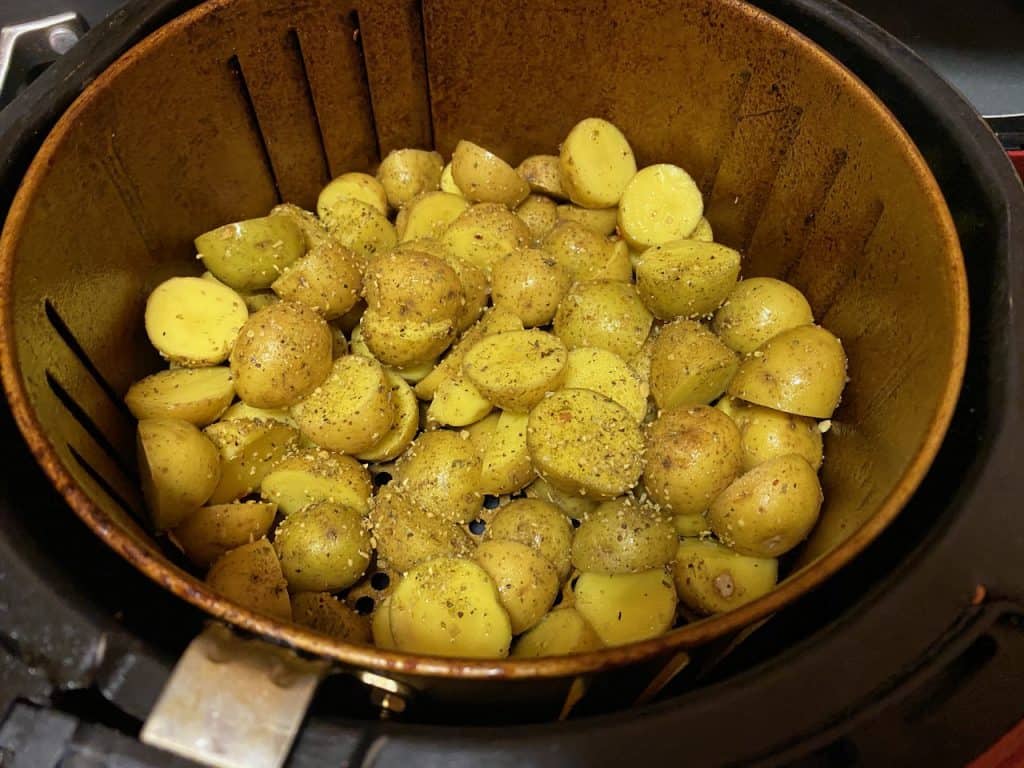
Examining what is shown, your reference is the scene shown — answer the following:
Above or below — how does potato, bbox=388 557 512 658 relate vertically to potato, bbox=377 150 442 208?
below

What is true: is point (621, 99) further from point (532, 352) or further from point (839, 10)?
point (532, 352)

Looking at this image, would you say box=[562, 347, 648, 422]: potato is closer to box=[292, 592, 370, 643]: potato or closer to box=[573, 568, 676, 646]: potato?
box=[573, 568, 676, 646]: potato

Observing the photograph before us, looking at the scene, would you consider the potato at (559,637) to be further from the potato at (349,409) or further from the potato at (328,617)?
the potato at (349,409)

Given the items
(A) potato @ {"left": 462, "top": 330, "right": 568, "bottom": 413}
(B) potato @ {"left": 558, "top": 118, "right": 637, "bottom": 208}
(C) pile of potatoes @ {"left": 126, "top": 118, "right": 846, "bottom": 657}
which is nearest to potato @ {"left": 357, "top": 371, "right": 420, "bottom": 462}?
(C) pile of potatoes @ {"left": 126, "top": 118, "right": 846, "bottom": 657}

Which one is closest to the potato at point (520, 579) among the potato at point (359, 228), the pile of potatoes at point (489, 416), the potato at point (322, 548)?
the pile of potatoes at point (489, 416)

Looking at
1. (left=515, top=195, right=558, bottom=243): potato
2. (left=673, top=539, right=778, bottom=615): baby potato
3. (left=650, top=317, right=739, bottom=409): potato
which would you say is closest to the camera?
(left=673, top=539, right=778, bottom=615): baby potato

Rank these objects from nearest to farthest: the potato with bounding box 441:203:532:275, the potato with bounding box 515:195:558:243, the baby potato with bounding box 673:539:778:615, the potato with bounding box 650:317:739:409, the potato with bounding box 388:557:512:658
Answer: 1. the potato with bounding box 388:557:512:658
2. the baby potato with bounding box 673:539:778:615
3. the potato with bounding box 650:317:739:409
4. the potato with bounding box 441:203:532:275
5. the potato with bounding box 515:195:558:243

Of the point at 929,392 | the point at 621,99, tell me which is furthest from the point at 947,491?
the point at 621,99
